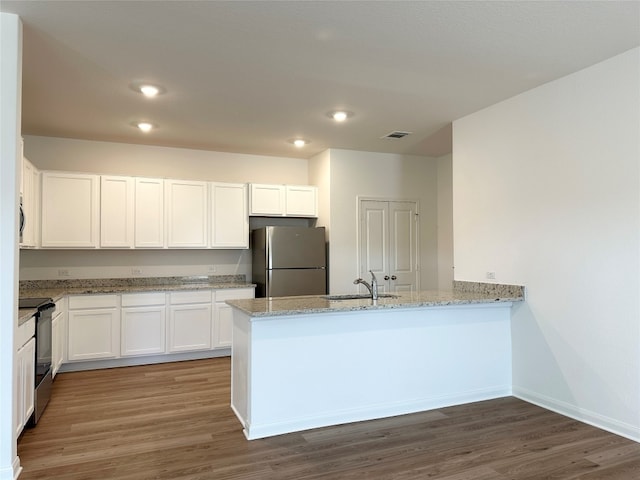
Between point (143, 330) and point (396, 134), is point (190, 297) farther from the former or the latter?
point (396, 134)

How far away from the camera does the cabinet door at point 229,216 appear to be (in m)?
5.52

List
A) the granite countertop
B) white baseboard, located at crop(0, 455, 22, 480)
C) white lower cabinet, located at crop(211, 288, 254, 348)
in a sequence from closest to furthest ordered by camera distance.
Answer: white baseboard, located at crop(0, 455, 22, 480)
the granite countertop
white lower cabinet, located at crop(211, 288, 254, 348)

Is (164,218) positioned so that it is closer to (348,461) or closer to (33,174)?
(33,174)

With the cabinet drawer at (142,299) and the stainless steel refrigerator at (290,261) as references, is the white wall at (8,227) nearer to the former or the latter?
the cabinet drawer at (142,299)

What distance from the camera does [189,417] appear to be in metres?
3.41

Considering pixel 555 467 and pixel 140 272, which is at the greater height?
pixel 140 272

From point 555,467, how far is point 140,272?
471cm

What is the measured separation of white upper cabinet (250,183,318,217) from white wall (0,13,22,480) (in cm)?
328

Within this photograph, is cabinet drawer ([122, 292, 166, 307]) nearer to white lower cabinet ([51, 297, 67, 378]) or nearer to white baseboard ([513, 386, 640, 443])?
white lower cabinet ([51, 297, 67, 378])

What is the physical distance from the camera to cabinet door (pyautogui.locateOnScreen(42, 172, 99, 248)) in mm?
4797

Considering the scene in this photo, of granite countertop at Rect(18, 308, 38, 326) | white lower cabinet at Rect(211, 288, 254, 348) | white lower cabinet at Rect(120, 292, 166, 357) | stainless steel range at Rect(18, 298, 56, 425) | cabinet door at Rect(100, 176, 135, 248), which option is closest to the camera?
granite countertop at Rect(18, 308, 38, 326)

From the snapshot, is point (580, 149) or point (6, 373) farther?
point (580, 149)

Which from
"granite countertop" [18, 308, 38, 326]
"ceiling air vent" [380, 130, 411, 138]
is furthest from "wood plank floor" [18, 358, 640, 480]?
"ceiling air vent" [380, 130, 411, 138]

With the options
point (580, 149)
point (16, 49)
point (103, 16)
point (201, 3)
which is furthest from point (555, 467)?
point (16, 49)
